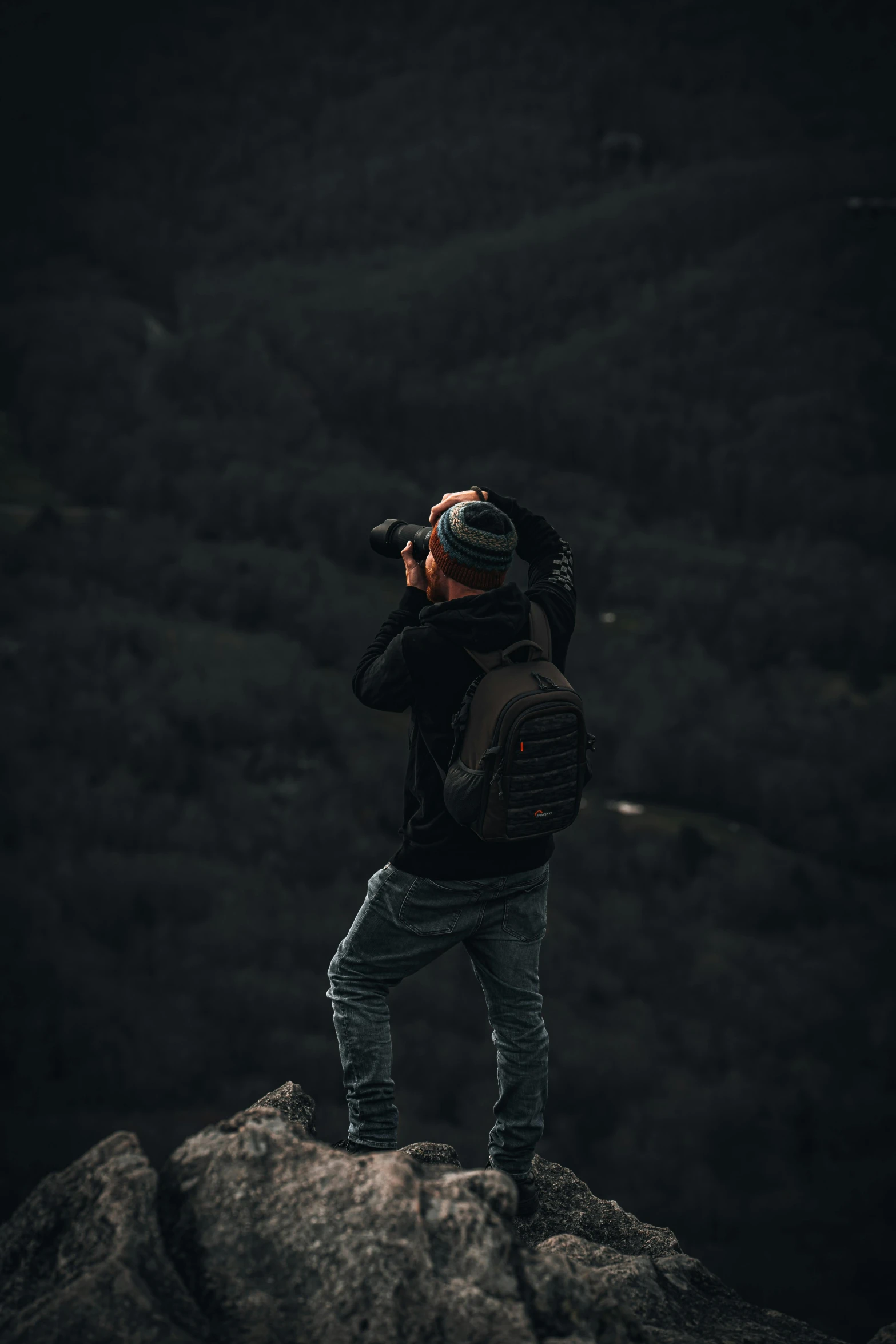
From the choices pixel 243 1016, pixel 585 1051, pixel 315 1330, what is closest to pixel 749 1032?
pixel 585 1051

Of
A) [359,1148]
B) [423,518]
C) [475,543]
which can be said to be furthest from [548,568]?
[423,518]

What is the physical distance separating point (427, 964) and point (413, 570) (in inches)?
50.1

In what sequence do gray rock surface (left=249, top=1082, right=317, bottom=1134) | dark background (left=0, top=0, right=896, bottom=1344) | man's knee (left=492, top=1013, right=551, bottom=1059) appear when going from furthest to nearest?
dark background (left=0, top=0, right=896, bottom=1344)
gray rock surface (left=249, top=1082, right=317, bottom=1134)
man's knee (left=492, top=1013, right=551, bottom=1059)

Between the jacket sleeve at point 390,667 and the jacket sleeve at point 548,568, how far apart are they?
428mm

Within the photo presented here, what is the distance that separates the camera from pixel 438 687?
3494 mm

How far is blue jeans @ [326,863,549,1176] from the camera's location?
3.62 meters

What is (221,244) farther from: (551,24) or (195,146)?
(551,24)

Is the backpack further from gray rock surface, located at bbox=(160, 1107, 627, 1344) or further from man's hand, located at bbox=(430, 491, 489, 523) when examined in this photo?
gray rock surface, located at bbox=(160, 1107, 627, 1344)

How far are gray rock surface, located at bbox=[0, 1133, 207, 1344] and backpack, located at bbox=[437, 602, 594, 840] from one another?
4.38ft

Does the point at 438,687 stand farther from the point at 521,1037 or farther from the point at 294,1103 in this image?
the point at 294,1103

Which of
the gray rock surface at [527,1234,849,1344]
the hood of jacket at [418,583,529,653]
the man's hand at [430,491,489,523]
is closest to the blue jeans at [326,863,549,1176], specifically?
the gray rock surface at [527,1234,849,1344]

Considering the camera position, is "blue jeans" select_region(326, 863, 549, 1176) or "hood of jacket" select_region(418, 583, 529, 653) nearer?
"hood of jacket" select_region(418, 583, 529, 653)

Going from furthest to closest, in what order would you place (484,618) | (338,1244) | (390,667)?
(390,667), (484,618), (338,1244)

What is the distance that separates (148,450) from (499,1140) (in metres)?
55.8
